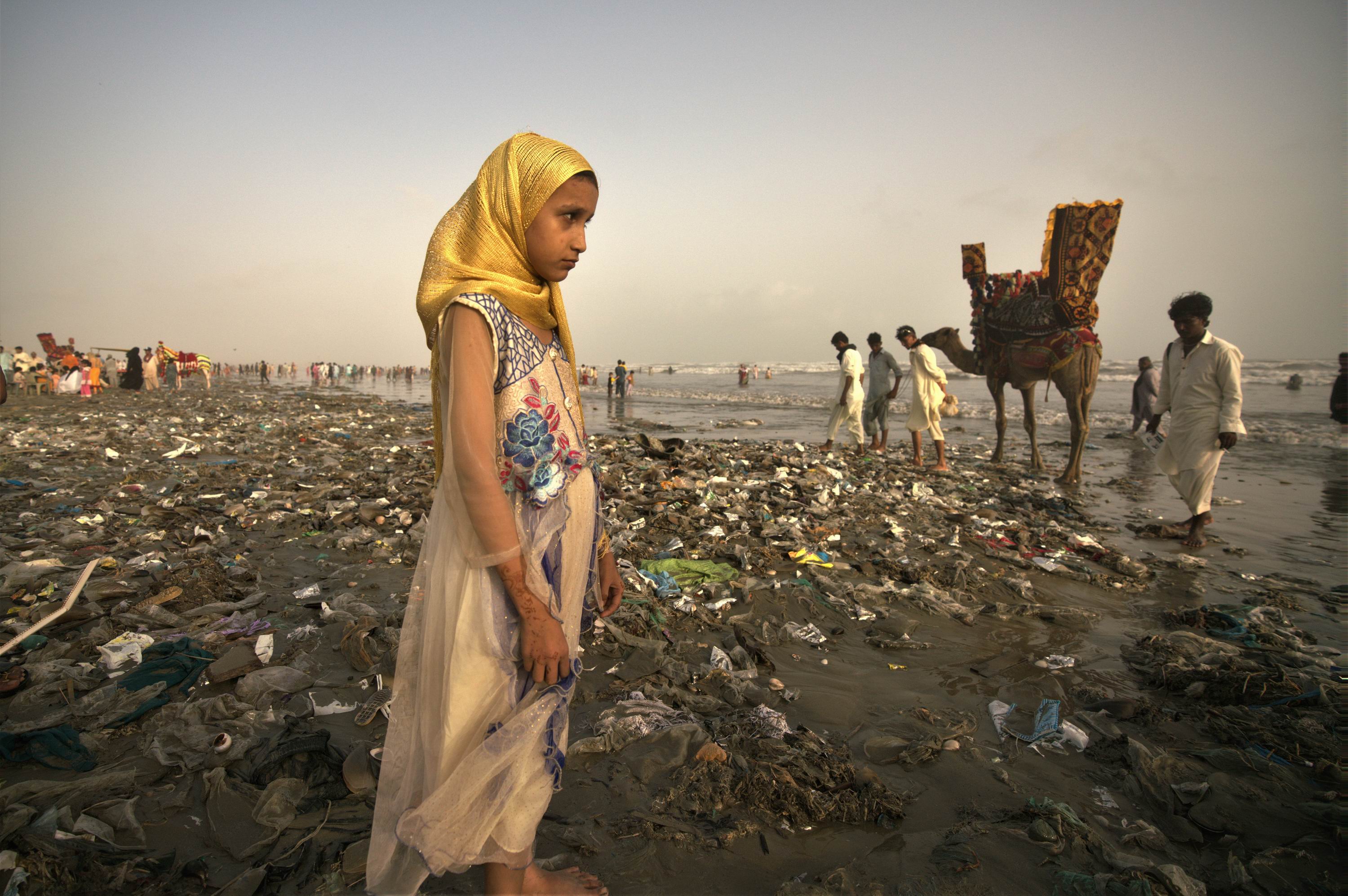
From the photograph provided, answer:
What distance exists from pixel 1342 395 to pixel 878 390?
7912mm

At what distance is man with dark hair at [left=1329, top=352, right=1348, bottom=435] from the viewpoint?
388 inches

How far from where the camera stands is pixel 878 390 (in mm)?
9648

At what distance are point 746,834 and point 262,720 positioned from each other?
1.98 m

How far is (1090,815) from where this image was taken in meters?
2.04

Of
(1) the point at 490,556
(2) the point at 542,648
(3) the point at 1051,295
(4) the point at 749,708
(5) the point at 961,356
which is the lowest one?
(4) the point at 749,708

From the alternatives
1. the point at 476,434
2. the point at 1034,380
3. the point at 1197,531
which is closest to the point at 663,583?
the point at 476,434

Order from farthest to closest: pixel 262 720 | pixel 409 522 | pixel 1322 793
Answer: pixel 409 522, pixel 262 720, pixel 1322 793

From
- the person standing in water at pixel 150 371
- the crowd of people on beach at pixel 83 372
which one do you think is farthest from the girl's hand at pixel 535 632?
the person standing in water at pixel 150 371

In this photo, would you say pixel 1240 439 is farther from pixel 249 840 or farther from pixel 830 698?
pixel 249 840

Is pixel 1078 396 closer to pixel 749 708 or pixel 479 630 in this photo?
pixel 749 708

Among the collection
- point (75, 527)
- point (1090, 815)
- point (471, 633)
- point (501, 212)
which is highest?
point (501, 212)

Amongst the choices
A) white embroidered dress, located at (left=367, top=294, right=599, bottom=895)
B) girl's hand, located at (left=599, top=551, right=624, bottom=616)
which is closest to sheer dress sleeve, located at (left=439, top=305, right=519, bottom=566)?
white embroidered dress, located at (left=367, top=294, right=599, bottom=895)

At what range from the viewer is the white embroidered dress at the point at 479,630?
49.8 inches

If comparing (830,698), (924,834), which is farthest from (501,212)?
(830,698)
